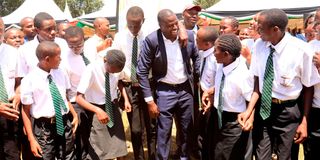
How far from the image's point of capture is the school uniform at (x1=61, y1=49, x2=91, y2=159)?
440cm

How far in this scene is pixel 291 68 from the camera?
348 centimetres

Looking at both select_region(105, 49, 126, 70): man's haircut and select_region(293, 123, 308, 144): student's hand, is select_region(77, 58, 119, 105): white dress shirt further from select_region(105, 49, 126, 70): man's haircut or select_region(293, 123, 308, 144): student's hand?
select_region(293, 123, 308, 144): student's hand

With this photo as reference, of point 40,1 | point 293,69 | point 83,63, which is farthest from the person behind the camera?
point 40,1

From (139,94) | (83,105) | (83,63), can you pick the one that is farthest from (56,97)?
(139,94)

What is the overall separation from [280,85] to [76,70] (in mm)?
2313

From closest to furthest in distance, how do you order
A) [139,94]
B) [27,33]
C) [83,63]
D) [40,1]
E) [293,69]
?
[293,69] → [83,63] → [139,94] → [27,33] → [40,1]

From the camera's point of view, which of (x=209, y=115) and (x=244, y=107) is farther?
(x=209, y=115)

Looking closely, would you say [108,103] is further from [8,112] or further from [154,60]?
[8,112]

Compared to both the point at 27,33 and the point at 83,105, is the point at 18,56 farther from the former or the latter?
the point at 27,33

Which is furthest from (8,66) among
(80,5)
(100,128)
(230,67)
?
(80,5)

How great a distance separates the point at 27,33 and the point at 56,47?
6.64ft

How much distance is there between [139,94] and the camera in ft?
16.3

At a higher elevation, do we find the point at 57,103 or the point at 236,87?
the point at 236,87

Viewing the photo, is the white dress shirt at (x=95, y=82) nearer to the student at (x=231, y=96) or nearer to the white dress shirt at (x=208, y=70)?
the white dress shirt at (x=208, y=70)
